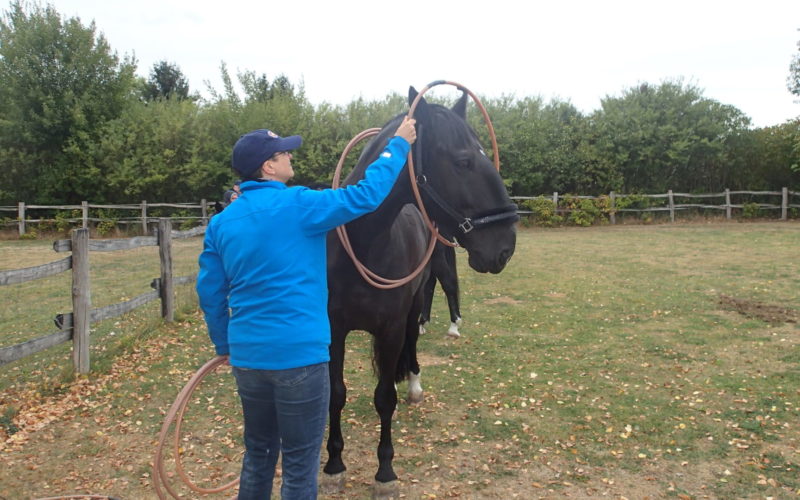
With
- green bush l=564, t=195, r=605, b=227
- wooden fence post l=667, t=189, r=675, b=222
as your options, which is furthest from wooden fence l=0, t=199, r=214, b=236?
wooden fence post l=667, t=189, r=675, b=222

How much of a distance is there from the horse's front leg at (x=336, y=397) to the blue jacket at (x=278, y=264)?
3.93ft

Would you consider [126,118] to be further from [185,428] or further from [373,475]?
[373,475]

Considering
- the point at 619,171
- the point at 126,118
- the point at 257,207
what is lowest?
the point at 257,207

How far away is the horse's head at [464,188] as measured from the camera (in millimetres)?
3002

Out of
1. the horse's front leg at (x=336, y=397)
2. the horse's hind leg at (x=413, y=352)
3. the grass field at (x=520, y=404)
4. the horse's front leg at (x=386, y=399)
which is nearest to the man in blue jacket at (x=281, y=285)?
the horse's front leg at (x=336, y=397)

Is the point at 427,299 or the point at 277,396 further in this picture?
the point at 427,299

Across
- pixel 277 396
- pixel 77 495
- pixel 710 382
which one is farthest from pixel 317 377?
pixel 710 382

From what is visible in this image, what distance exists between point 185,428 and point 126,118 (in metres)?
22.7

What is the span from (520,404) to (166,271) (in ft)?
18.7

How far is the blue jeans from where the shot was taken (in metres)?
2.24

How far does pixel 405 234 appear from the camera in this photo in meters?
3.77

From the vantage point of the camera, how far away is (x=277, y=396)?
7.43ft

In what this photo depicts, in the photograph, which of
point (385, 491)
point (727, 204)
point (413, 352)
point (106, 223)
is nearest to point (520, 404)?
point (413, 352)

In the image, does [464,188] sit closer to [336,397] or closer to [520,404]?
[336,397]
